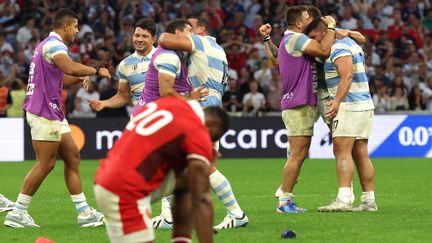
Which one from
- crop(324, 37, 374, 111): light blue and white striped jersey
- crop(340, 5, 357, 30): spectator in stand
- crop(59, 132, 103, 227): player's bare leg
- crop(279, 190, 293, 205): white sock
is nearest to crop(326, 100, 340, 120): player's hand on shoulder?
crop(324, 37, 374, 111): light blue and white striped jersey

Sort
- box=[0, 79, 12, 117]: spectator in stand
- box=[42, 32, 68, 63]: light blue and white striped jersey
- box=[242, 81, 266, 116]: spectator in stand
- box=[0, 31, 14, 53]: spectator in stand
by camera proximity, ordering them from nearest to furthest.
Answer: box=[42, 32, 68, 63]: light blue and white striped jersey
box=[0, 79, 12, 117]: spectator in stand
box=[242, 81, 266, 116]: spectator in stand
box=[0, 31, 14, 53]: spectator in stand

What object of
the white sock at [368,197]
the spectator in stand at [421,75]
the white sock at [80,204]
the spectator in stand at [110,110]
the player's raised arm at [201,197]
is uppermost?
the player's raised arm at [201,197]

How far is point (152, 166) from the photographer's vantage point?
710cm

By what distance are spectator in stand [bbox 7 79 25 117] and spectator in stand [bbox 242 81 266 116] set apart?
5.25 m

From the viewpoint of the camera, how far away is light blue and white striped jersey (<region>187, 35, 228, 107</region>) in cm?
1114

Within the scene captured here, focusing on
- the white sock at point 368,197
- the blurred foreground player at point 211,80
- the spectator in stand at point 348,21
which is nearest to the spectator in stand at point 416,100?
the spectator in stand at point 348,21

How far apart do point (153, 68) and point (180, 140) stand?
4.26 meters

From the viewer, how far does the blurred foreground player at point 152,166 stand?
7.00 m

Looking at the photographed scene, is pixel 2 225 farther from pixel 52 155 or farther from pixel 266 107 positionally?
pixel 266 107

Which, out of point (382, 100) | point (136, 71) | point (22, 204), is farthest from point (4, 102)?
point (22, 204)

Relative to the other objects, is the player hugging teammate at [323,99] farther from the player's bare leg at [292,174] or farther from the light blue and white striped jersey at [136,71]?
the light blue and white striped jersey at [136,71]

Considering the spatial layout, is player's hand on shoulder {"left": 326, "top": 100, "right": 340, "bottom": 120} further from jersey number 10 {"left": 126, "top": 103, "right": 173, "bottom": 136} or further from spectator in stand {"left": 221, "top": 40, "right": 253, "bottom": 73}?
spectator in stand {"left": 221, "top": 40, "right": 253, "bottom": 73}

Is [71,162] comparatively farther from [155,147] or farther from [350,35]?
[155,147]

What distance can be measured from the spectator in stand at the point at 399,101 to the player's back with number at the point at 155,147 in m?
19.4
